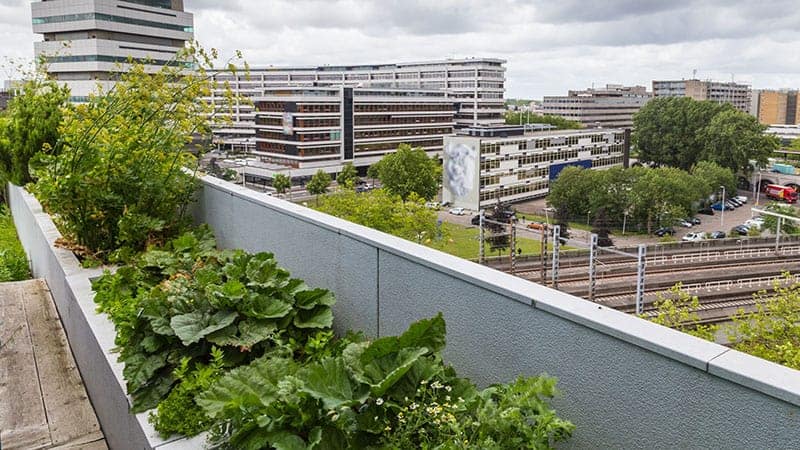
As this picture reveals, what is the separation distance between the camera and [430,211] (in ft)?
86.6

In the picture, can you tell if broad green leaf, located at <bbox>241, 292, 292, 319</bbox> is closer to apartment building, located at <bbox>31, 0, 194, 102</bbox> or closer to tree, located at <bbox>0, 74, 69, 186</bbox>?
tree, located at <bbox>0, 74, 69, 186</bbox>

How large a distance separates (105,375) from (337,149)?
4425 centimetres

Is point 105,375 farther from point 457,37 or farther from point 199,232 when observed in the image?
point 457,37

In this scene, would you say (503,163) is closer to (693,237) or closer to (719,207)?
(693,237)

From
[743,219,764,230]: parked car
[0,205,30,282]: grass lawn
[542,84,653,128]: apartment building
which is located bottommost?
[743,219,764,230]: parked car

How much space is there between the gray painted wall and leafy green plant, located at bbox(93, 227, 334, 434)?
0.26m

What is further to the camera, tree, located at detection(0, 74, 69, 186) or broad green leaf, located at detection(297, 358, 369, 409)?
tree, located at detection(0, 74, 69, 186)

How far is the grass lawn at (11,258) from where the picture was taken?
539 cm

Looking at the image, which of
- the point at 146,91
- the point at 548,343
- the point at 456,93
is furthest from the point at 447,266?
the point at 456,93

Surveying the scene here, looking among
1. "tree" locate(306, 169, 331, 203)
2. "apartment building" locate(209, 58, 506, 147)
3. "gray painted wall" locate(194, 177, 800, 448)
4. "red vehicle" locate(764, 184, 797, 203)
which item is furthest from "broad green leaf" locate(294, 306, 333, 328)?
"apartment building" locate(209, 58, 506, 147)

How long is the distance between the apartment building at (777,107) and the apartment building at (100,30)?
296 feet

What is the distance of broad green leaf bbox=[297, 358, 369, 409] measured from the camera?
62.2 inches

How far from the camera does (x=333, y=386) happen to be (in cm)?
163

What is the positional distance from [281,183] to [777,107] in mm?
93210
